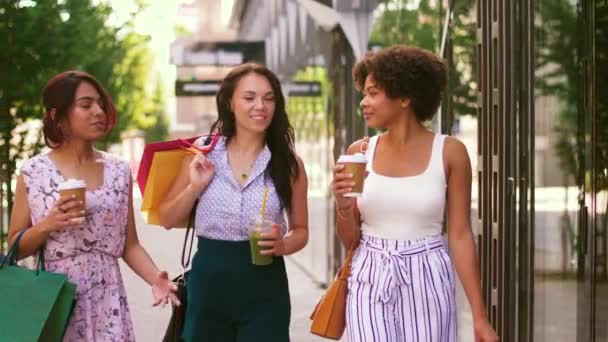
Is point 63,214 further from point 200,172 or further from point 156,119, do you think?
point 156,119

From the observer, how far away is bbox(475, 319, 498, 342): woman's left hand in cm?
438

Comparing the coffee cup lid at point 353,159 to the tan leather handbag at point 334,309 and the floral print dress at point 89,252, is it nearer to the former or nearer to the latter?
the tan leather handbag at point 334,309

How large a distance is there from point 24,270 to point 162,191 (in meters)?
0.58

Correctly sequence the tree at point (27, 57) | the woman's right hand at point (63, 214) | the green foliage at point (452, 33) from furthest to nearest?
the tree at point (27, 57) < the green foliage at point (452, 33) < the woman's right hand at point (63, 214)

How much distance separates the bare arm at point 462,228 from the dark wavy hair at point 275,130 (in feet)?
1.90

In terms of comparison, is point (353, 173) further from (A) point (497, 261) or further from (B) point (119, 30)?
(B) point (119, 30)

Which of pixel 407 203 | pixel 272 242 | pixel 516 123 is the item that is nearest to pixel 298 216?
pixel 272 242

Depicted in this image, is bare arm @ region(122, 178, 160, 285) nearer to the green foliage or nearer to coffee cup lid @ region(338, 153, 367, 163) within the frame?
coffee cup lid @ region(338, 153, 367, 163)

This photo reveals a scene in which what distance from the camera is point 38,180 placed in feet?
15.2

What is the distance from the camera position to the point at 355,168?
4.20 m

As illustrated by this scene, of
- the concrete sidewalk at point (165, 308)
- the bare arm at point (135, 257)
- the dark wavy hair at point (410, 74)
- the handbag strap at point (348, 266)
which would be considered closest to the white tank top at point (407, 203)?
the handbag strap at point (348, 266)

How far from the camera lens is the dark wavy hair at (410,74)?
4.48m

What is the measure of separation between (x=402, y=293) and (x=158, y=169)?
38.0 inches

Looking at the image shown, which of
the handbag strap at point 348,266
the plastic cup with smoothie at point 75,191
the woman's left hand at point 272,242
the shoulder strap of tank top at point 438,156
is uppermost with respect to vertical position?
the shoulder strap of tank top at point 438,156
